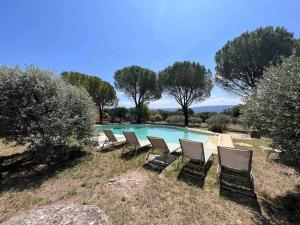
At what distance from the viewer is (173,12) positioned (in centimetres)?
998

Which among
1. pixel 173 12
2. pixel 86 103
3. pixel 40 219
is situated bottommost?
pixel 40 219

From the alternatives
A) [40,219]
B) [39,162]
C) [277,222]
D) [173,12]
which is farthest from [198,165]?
[173,12]

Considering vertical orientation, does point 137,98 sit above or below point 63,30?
below

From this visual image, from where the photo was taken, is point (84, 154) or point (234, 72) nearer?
point (84, 154)

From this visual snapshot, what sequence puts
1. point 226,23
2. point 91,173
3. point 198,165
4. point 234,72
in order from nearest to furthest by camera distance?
point 91,173, point 198,165, point 226,23, point 234,72

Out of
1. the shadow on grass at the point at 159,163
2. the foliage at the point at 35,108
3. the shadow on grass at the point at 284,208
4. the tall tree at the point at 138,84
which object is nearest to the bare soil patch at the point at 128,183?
the shadow on grass at the point at 159,163

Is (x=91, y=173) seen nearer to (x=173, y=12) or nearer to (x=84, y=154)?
(x=84, y=154)

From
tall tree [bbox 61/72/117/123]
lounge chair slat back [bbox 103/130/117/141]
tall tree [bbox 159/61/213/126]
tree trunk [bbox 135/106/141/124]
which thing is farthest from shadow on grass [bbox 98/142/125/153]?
tree trunk [bbox 135/106/141/124]

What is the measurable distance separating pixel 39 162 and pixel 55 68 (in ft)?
12.4

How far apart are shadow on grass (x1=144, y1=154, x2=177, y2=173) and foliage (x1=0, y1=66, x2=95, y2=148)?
10.9 feet

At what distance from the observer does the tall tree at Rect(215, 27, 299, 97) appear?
15625 millimetres


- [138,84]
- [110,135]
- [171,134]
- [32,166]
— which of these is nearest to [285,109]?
[110,135]

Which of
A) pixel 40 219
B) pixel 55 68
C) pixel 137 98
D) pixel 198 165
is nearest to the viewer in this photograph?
pixel 40 219

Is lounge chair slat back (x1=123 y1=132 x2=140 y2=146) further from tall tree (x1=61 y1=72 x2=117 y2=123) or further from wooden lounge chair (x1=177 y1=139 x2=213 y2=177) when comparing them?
tall tree (x1=61 y1=72 x2=117 y2=123)
